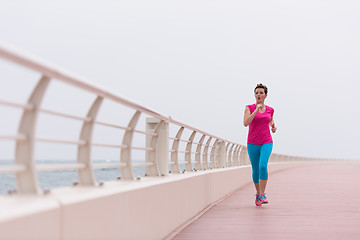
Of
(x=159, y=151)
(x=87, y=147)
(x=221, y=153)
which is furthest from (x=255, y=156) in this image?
(x=87, y=147)

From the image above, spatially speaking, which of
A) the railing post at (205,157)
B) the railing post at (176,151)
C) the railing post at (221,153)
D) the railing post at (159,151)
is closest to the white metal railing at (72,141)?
the railing post at (159,151)

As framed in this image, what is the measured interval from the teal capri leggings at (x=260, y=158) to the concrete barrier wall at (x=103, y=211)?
1.91m

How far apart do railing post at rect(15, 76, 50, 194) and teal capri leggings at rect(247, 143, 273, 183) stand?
263 inches

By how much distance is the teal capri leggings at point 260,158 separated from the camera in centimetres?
957

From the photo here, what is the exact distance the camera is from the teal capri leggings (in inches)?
377

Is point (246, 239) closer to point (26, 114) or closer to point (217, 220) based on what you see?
point (217, 220)

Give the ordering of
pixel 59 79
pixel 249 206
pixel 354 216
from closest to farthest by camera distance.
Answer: pixel 59 79
pixel 354 216
pixel 249 206

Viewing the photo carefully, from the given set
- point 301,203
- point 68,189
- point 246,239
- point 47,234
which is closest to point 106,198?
point 68,189

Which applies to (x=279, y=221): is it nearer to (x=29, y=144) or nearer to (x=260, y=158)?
(x=260, y=158)

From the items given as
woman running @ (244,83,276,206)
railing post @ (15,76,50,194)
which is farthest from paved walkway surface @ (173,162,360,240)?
railing post @ (15,76,50,194)

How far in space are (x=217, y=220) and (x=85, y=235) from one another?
14.3ft

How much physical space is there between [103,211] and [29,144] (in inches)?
36.8

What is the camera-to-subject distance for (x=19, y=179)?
3262 millimetres

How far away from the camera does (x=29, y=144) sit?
316 cm
